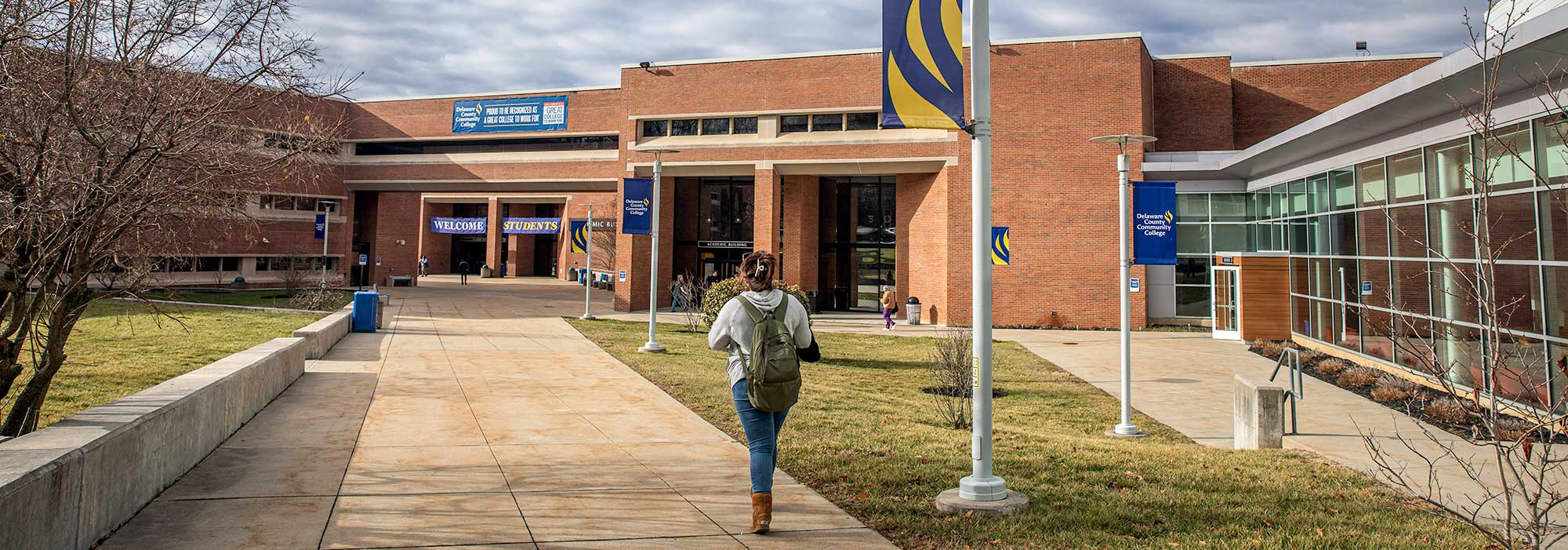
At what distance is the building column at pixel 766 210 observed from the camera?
101 ft

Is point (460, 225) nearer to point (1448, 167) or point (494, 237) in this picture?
point (494, 237)

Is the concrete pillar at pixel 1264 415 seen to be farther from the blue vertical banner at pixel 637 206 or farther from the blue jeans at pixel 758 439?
the blue vertical banner at pixel 637 206

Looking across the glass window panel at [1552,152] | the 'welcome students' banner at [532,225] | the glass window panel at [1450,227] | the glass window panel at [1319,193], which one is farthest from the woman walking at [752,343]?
the 'welcome students' banner at [532,225]

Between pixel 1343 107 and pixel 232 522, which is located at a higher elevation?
pixel 1343 107

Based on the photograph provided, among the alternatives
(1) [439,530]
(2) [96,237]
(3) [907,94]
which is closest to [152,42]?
(2) [96,237]

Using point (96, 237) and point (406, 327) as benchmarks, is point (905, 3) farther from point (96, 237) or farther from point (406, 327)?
point (406, 327)

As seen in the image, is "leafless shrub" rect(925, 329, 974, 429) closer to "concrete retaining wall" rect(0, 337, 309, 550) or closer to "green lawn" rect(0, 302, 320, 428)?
"concrete retaining wall" rect(0, 337, 309, 550)

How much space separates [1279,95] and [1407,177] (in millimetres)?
16670

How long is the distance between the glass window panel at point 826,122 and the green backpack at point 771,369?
→ 2553 cm

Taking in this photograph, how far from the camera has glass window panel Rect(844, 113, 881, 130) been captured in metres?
29.7

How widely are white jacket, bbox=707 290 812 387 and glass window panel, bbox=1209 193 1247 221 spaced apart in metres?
24.5

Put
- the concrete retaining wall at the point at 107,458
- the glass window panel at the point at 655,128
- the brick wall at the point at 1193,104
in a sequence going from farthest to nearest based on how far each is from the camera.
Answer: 1. the glass window panel at the point at 655,128
2. the brick wall at the point at 1193,104
3. the concrete retaining wall at the point at 107,458

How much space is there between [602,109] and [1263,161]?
79.9ft

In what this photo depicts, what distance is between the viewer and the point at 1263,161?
21812 mm
